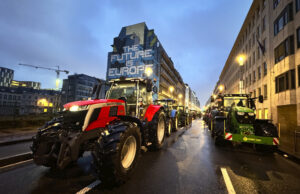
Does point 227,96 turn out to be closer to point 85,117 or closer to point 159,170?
point 159,170

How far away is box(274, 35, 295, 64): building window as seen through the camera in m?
14.0

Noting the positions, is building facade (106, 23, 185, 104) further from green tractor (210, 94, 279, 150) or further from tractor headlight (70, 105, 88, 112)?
tractor headlight (70, 105, 88, 112)

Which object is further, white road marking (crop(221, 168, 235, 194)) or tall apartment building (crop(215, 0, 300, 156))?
tall apartment building (crop(215, 0, 300, 156))

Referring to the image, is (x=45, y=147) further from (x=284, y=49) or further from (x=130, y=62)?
(x=130, y=62)

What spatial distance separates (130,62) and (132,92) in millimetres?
35209

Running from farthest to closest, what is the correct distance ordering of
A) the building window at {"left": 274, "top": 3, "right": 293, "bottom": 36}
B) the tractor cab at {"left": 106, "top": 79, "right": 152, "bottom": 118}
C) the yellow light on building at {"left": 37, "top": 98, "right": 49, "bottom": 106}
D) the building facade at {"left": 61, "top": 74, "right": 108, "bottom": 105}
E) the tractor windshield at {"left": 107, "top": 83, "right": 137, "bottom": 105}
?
the building facade at {"left": 61, "top": 74, "right": 108, "bottom": 105}
the yellow light on building at {"left": 37, "top": 98, "right": 49, "bottom": 106}
the building window at {"left": 274, "top": 3, "right": 293, "bottom": 36}
the tractor windshield at {"left": 107, "top": 83, "right": 137, "bottom": 105}
the tractor cab at {"left": 106, "top": 79, "right": 152, "bottom": 118}

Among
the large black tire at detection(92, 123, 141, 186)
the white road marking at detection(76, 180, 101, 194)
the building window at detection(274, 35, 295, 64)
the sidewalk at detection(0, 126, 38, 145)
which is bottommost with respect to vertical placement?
the sidewalk at detection(0, 126, 38, 145)

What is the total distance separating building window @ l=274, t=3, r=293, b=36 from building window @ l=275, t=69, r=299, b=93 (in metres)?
5.27

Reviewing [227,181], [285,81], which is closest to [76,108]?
[227,181]

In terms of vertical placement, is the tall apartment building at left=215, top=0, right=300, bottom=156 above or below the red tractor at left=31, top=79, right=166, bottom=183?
above

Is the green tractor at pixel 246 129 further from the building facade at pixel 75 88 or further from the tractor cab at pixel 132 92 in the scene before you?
the building facade at pixel 75 88

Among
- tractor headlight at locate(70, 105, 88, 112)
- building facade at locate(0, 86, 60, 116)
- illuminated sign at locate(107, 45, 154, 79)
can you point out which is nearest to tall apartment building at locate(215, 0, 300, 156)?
tractor headlight at locate(70, 105, 88, 112)

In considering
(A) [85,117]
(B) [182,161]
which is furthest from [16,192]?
(B) [182,161]

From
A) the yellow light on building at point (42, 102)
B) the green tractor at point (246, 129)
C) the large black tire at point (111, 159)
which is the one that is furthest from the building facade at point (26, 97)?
the large black tire at point (111, 159)
